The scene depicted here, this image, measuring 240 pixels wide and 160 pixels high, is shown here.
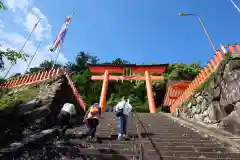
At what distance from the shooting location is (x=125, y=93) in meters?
28.5

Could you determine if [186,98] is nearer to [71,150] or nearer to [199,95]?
[199,95]

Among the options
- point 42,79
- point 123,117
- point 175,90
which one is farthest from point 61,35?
point 123,117

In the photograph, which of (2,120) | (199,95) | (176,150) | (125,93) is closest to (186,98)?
(199,95)

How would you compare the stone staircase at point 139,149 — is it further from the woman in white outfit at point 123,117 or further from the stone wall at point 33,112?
the stone wall at point 33,112

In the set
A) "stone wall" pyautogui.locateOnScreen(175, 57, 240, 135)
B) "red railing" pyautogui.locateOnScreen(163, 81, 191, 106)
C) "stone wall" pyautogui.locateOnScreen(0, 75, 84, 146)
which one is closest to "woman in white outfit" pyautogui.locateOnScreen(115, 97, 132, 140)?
"stone wall" pyautogui.locateOnScreen(175, 57, 240, 135)

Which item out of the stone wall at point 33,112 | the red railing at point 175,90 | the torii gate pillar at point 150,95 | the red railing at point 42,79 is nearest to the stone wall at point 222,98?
the stone wall at point 33,112

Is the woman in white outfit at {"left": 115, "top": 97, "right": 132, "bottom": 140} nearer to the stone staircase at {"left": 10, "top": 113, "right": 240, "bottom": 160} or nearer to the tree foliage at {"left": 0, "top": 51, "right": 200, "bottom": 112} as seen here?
the stone staircase at {"left": 10, "top": 113, "right": 240, "bottom": 160}

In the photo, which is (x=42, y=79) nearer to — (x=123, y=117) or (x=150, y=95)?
(x=123, y=117)

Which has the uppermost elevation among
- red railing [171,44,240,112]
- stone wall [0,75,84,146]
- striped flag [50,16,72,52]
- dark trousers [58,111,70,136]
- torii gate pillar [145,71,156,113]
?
striped flag [50,16,72,52]

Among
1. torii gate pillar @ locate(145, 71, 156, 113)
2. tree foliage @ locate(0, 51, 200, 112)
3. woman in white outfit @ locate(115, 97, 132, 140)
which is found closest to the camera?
woman in white outfit @ locate(115, 97, 132, 140)

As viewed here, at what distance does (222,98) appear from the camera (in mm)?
9484

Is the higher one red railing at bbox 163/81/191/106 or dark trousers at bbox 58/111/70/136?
red railing at bbox 163/81/191/106

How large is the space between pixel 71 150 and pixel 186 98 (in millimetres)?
9885

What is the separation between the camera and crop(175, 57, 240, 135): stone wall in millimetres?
8466
